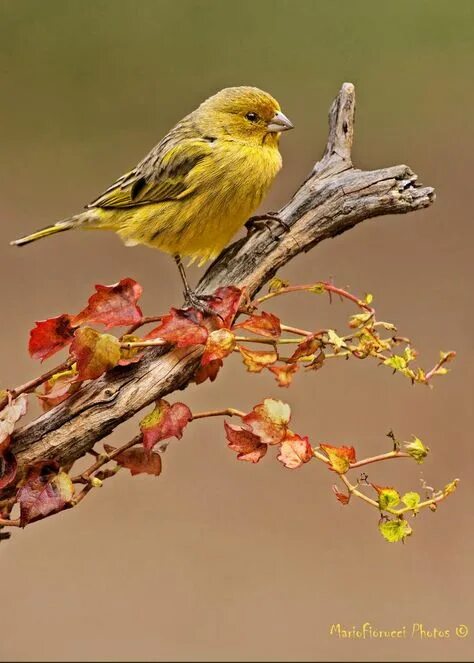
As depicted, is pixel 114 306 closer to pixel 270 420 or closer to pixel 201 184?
pixel 270 420

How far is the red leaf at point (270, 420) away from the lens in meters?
0.75

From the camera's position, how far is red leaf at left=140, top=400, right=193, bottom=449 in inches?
30.2

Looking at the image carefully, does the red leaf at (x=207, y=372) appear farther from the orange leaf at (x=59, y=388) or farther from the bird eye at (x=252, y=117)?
the bird eye at (x=252, y=117)

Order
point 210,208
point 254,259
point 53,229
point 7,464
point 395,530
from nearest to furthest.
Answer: point 395,530
point 7,464
point 254,259
point 210,208
point 53,229

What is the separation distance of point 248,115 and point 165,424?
2.08 feet

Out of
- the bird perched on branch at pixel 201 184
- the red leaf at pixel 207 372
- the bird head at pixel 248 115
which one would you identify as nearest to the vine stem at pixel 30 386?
the red leaf at pixel 207 372

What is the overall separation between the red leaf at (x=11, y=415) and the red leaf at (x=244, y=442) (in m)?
0.19

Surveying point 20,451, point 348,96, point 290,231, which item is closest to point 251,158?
point 348,96

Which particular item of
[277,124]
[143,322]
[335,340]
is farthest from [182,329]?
[277,124]

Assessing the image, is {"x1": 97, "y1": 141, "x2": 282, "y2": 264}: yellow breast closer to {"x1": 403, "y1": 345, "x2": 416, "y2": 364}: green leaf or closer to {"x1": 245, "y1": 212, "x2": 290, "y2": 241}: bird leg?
{"x1": 245, "y1": 212, "x2": 290, "y2": 241}: bird leg

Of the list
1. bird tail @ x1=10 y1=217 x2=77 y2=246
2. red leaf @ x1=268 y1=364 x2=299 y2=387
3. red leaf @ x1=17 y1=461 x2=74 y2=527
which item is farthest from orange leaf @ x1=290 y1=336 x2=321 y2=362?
bird tail @ x1=10 y1=217 x2=77 y2=246

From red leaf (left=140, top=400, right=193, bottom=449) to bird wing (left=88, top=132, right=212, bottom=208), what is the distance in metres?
0.50

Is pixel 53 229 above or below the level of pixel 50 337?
Answer: above

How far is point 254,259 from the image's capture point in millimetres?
931
